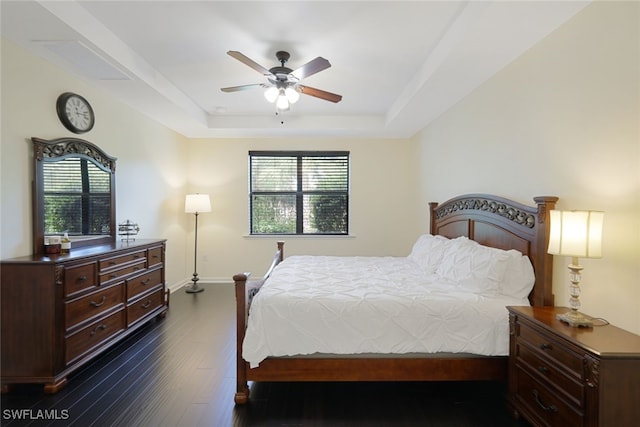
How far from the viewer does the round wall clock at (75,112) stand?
2.59 metres

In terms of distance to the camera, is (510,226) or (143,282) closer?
(510,226)

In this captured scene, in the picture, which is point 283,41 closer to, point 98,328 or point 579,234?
point 579,234

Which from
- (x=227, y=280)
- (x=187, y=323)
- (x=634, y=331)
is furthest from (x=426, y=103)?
(x=227, y=280)

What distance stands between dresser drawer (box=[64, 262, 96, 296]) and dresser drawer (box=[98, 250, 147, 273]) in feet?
A: 0.32

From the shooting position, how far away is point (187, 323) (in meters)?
3.36

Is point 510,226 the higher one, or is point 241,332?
point 510,226

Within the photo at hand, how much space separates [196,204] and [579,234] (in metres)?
4.49

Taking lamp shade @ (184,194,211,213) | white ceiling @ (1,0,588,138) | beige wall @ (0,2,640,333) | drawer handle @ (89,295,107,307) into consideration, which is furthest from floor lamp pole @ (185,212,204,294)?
white ceiling @ (1,0,588,138)

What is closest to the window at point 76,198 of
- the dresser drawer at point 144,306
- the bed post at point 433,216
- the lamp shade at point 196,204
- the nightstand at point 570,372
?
the dresser drawer at point 144,306

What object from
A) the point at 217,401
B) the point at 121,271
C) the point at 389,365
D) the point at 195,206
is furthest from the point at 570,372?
the point at 195,206

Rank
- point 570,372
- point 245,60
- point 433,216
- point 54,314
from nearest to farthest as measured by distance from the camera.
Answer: point 570,372 → point 54,314 → point 245,60 → point 433,216

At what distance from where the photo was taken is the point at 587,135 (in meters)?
1.79

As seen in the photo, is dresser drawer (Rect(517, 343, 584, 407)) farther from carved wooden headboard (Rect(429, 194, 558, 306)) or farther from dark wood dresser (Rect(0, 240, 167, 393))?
dark wood dresser (Rect(0, 240, 167, 393))

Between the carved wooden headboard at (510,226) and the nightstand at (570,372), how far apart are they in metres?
0.23
